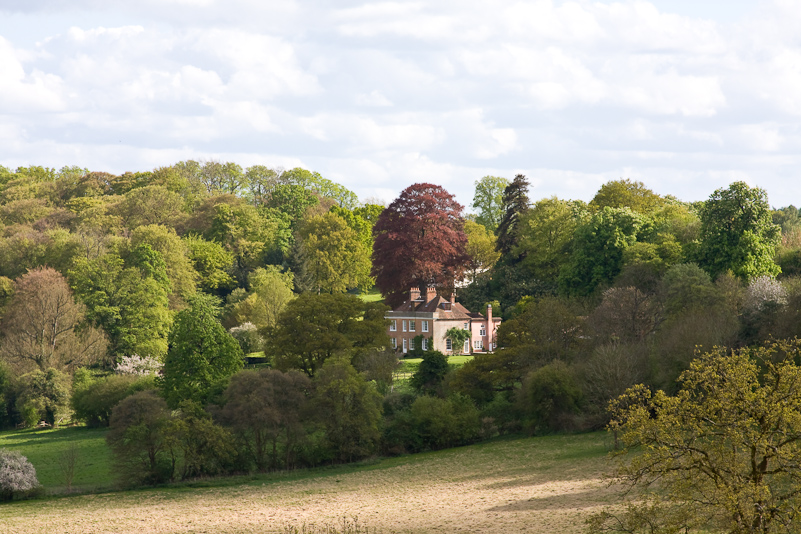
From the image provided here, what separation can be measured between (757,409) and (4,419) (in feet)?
168

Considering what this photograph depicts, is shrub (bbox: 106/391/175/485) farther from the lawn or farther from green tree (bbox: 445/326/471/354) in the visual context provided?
green tree (bbox: 445/326/471/354)

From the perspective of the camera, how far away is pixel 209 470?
129 ft

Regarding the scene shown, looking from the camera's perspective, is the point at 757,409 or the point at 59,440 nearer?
the point at 757,409

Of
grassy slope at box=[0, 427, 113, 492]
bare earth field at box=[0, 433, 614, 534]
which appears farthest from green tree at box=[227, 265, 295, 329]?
bare earth field at box=[0, 433, 614, 534]

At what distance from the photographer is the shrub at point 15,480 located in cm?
3578

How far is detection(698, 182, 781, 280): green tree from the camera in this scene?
4938cm

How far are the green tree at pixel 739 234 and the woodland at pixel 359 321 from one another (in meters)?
0.12

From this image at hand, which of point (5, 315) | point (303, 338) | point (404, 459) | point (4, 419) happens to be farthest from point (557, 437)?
point (5, 315)

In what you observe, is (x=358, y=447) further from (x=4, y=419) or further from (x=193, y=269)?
(x=193, y=269)

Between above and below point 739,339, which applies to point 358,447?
below

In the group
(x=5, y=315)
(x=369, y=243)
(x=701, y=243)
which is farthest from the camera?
(x=369, y=243)

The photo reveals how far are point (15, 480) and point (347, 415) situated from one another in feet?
48.0

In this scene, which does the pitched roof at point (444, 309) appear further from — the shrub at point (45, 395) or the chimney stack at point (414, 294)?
the shrub at point (45, 395)

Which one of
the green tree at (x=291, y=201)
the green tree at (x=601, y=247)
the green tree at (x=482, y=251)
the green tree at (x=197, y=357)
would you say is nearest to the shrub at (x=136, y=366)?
the green tree at (x=197, y=357)
